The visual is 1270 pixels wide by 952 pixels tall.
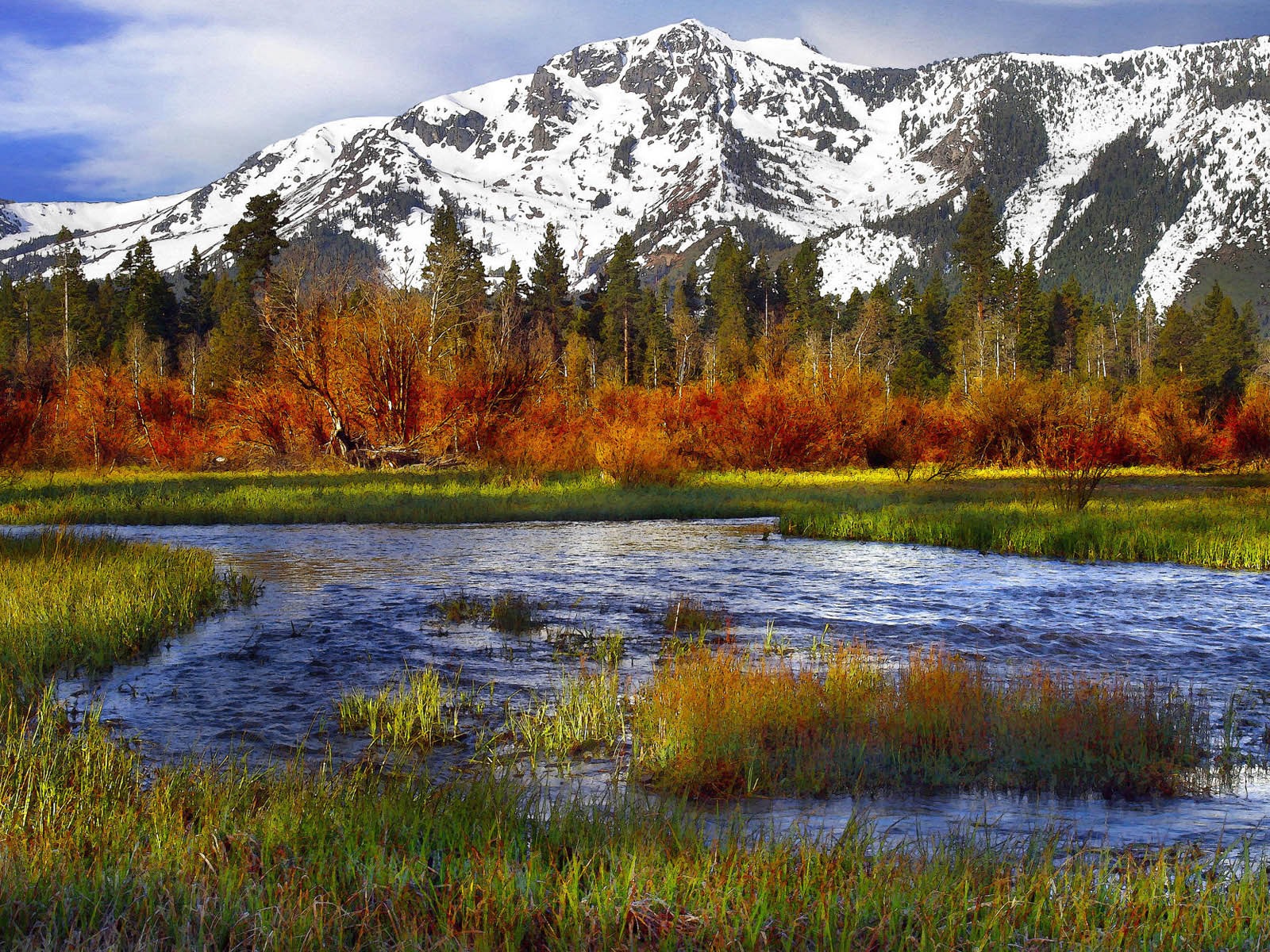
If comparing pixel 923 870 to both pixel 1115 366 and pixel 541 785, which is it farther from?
pixel 1115 366

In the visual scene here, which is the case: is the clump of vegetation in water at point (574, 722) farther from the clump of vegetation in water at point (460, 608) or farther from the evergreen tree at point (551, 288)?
the evergreen tree at point (551, 288)

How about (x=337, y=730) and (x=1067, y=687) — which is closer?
(x=337, y=730)

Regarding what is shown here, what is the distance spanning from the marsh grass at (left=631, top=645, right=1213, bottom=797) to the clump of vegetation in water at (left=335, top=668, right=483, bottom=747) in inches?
49.7

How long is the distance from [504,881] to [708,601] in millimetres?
8350

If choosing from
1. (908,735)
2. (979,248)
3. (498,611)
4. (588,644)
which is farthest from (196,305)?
(908,735)

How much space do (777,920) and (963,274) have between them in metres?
81.2

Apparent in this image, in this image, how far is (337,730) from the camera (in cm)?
646

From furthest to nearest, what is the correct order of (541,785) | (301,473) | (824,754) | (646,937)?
(301,473)
(824,754)
(541,785)
(646,937)

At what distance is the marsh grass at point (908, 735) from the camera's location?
553 cm

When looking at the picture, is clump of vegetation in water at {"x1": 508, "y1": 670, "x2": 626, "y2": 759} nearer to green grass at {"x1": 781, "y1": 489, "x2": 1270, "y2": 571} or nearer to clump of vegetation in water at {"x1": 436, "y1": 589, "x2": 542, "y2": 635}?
clump of vegetation in water at {"x1": 436, "y1": 589, "x2": 542, "y2": 635}

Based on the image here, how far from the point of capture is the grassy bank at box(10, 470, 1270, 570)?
649 inches

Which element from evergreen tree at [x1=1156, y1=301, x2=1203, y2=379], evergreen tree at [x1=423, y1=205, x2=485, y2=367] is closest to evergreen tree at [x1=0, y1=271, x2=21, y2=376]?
evergreen tree at [x1=423, y1=205, x2=485, y2=367]

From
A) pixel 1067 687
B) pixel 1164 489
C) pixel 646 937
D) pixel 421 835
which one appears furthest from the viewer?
pixel 1164 489

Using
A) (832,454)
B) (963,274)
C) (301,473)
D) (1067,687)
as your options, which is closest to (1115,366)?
(963,274)
